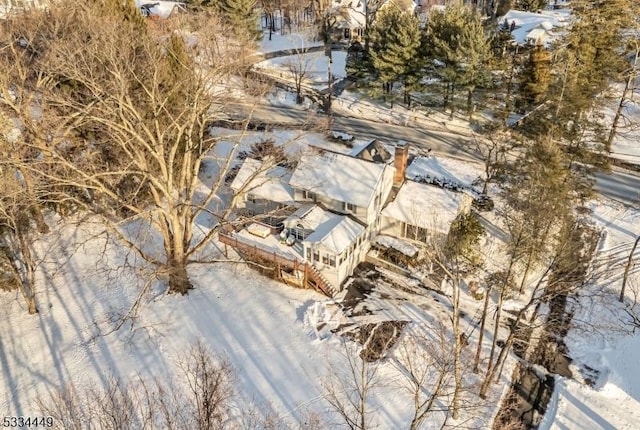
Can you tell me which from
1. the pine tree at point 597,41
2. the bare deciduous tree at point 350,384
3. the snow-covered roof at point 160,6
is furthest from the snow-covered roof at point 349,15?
the bare deciduous tree at point 350,384

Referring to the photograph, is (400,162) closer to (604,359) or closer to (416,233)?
(416,233)

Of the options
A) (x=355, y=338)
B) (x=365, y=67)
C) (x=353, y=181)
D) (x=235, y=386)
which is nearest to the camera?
(x=235, y=386)

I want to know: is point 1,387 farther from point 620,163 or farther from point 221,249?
point 620,163

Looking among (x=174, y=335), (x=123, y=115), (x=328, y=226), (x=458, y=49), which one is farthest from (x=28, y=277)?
(x=458, y=49)

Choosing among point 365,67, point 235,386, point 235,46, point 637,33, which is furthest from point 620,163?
point 235,386

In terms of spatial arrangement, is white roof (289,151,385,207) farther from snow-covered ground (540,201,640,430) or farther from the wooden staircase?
snow-covered ground (540,201,640,430)

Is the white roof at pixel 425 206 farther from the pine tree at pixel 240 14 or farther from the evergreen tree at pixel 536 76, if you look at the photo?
the pine tree at pixel 240 14

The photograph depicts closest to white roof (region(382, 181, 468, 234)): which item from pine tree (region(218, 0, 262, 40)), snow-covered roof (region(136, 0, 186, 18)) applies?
pine tree (region(218, 0, 262, 40))
